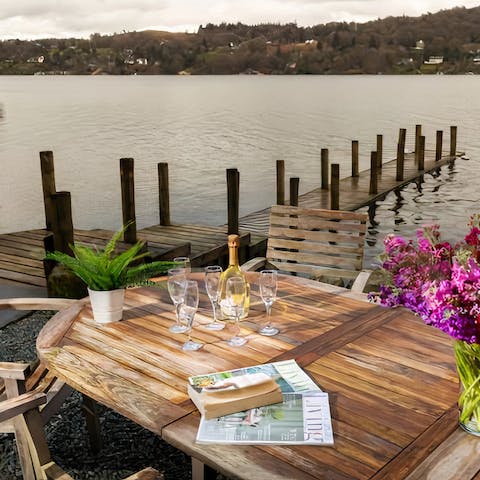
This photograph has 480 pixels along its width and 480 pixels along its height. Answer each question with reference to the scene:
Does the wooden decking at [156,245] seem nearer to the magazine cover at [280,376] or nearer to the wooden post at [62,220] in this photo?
the wooden post at [62,220]

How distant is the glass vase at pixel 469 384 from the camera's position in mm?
1703

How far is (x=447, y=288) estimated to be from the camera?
1.53 meters

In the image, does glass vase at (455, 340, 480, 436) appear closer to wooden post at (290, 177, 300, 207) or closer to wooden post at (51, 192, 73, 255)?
wooden post at (51, 192, 73, 255)

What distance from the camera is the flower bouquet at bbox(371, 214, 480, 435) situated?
1.53m

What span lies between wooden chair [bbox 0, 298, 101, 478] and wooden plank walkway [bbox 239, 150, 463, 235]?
7.62 meters

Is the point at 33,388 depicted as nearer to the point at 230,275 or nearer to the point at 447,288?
the point at 230,275

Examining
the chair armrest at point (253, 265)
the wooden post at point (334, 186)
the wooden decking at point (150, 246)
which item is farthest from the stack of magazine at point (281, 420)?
the wooden post at point (334, 186)

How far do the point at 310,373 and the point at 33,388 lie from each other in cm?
140

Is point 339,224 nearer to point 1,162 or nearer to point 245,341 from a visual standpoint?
point 245,341

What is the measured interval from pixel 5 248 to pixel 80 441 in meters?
4.84

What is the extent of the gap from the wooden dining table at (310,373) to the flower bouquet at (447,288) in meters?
0.20

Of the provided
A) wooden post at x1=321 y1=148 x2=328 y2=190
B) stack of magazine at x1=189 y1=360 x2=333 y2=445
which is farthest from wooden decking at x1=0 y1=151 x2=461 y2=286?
stack of magazine at x1=189 y1=360 x2=333 y2=445

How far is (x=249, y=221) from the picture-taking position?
12.1m

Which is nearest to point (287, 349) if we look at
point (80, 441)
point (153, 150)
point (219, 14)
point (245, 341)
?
point (245, 341)
